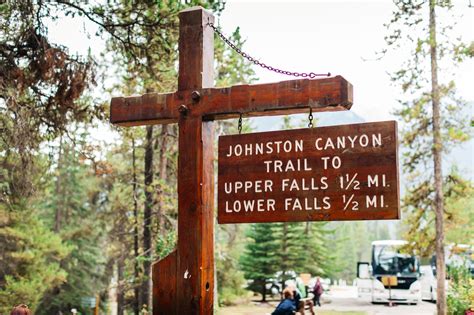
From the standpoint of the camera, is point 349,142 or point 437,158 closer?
point 349,142

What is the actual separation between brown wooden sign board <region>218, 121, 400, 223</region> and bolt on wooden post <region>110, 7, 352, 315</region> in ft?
0.86

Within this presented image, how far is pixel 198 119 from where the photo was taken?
5.88 metres

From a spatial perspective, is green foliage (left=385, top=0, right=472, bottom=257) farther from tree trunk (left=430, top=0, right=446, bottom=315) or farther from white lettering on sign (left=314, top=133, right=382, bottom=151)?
white lettering on sign (left=314, top=133, right=382, bottom=151)

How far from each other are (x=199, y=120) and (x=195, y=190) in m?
0.66

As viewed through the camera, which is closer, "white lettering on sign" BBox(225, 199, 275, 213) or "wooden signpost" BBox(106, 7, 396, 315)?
"white lettering on sign" BBox(225, 199, 275, 213)

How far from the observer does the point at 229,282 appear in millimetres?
33125

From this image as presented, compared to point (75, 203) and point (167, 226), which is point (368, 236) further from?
point (167, 226)

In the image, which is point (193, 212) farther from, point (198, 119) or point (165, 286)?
point (198, 119)

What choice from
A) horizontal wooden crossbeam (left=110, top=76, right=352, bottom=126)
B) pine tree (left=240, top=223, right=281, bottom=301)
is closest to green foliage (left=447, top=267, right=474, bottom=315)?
pine tree (left=240, top=223, right=281, bottom=301)

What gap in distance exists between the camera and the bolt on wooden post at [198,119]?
557 cm

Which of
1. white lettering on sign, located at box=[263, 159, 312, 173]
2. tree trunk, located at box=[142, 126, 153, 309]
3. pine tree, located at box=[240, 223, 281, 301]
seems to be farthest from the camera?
pine tree, located at box=[240, 223, 281, 301]

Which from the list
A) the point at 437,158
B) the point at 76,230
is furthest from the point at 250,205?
the point at 76,230

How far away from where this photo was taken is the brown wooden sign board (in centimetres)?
511

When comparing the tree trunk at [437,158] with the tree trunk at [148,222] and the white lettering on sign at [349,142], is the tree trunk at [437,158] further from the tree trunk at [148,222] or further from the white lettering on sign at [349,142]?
the white lettering on sign at [349,142]
